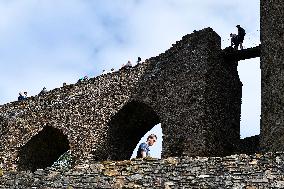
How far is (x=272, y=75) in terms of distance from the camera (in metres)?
18.2

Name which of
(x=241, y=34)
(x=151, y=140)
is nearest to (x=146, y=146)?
(x=151, y=140)

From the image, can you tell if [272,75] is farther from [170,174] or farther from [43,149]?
[43,149]

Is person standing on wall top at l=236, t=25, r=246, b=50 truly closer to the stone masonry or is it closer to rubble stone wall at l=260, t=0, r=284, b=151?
the stone masonry

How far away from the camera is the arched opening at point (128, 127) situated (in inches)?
934

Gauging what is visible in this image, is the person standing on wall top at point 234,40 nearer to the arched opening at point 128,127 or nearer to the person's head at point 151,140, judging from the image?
the arched opening at point 128,127

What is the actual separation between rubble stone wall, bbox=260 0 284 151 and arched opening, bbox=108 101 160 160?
5933 millimetres

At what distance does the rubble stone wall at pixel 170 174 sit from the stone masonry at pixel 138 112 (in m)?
10.2

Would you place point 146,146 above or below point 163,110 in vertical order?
below

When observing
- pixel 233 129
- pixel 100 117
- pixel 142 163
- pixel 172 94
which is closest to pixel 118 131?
pixel 100 117

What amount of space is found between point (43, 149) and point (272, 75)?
12.7m

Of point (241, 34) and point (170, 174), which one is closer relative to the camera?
point (170, 174)

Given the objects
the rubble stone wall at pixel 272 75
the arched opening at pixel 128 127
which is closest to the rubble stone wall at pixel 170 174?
the rubble stone wall at pixel 272 75

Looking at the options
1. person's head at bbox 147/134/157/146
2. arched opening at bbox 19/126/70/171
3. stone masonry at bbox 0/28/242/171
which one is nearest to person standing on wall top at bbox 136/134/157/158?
person's head at bbox 147/134/157/146

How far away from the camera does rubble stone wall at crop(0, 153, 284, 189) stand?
8.77 metres
